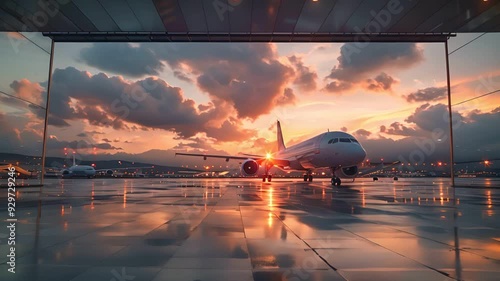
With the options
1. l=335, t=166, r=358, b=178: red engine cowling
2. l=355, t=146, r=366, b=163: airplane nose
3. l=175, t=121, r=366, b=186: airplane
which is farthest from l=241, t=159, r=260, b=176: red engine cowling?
l=355, t=146, r=366, b=163: airplane nose

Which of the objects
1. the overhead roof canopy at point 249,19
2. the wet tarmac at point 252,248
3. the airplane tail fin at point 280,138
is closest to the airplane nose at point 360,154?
the overhead roof canopy at point 249,19

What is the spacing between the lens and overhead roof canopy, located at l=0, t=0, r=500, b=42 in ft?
53.0

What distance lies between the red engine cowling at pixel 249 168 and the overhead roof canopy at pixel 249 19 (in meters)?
18.2

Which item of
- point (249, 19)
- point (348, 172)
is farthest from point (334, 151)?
point (249, 19)

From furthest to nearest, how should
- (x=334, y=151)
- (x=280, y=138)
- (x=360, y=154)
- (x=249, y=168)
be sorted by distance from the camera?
1. (x=280, y=138)
2. (x=249, y=168)
3. (x=334, y=151)
4. (x=360, y=154)

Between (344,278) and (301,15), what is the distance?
609 inches

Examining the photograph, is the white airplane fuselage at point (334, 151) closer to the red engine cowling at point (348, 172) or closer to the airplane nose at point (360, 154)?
the airplane nose at point (360, 154)

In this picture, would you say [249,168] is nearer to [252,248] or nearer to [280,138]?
[280,138]

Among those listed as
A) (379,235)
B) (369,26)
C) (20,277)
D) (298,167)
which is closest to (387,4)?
(369,26)

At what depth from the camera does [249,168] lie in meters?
36.6

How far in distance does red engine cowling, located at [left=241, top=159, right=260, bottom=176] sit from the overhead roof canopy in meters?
18.2

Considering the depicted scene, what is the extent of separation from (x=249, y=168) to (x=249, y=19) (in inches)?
827

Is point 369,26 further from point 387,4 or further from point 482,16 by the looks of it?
point 482,16

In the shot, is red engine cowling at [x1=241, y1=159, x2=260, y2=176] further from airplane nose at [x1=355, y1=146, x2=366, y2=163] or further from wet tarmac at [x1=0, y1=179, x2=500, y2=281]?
wet tarmac at [x1=0, y1=179, x2=500, y2=281]
